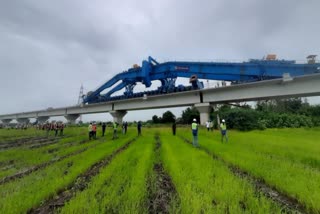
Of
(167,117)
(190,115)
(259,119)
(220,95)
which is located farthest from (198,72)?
(167,117)

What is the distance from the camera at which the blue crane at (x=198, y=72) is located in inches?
966

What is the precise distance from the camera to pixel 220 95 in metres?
30.8

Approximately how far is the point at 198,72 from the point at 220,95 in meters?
4.94

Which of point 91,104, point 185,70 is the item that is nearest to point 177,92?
point 185,70

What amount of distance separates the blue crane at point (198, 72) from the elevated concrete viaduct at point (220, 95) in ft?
3.56

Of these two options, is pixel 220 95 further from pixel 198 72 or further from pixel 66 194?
pixel 66 194

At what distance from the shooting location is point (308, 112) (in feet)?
142

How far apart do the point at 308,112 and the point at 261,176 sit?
4699 cm

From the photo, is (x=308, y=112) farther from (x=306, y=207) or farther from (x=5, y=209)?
(x=5, y=209)

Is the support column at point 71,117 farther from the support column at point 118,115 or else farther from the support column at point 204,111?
the support column at point 204,111

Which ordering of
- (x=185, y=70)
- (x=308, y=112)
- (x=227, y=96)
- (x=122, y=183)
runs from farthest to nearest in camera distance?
1. (x=308, y=112)
2. (x=185, y=70)
3. (x=227, y=96)
4. (x=122, y=183)

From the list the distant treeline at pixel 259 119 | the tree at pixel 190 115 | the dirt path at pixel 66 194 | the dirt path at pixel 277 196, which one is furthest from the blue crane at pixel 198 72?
the dirt path at pixel 66 194

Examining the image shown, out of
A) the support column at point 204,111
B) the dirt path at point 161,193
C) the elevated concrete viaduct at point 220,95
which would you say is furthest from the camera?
the support column at point 204,111

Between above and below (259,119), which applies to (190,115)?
above
